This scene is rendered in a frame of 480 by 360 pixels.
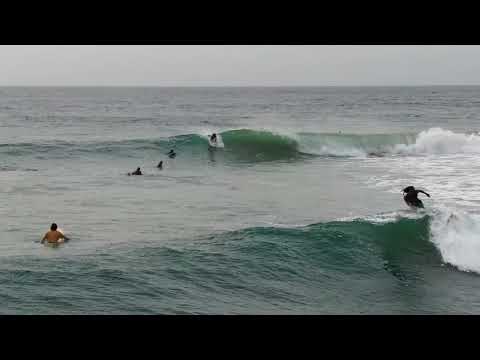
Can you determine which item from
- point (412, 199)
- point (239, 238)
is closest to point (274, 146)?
point (412, 199)

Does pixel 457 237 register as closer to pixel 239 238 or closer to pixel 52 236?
pixel 239 238

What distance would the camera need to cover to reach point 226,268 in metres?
11.4

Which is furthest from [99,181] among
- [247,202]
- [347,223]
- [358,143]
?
[358,143]

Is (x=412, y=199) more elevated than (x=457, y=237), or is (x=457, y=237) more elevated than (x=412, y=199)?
(x=412, y=199)

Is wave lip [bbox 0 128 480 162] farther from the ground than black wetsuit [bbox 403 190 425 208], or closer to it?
farther from the ground

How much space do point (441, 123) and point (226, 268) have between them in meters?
49.4

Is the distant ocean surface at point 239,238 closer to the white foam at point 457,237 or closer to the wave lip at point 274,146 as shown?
the white foam at point 457,237

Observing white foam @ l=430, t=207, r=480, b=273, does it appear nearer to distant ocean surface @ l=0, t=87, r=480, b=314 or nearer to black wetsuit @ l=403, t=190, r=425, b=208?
distant ocean surface @ l=0, t=87, r=480, b=314

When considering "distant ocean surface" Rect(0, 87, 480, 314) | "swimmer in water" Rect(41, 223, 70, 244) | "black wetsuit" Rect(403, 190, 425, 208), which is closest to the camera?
"distant ocean surface" Rect(0, 87, 480, 314)

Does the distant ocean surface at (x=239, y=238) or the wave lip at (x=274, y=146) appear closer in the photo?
the distant ocean surface at (x=239, y=238)

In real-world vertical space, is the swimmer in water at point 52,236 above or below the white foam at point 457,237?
below

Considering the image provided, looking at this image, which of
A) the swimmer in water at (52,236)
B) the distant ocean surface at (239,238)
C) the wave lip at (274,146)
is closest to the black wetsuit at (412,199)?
the distant ocean surface at (239,238)

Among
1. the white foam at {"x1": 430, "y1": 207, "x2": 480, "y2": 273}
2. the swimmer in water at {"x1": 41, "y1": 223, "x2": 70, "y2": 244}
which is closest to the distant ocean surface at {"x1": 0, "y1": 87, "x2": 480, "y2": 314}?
the white foam at {"x1": 430, "y1": 207, "x2": 480, "y2": 273}
